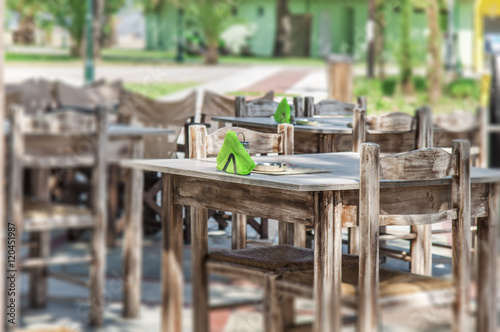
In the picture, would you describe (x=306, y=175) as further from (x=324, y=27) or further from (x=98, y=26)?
(x=98, y=26)

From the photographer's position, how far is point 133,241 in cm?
361

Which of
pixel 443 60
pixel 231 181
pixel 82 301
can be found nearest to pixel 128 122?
pixel 82 301

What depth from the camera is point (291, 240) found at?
265 cm

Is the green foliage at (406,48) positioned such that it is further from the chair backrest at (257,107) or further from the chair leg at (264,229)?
the chair leg at (264,229)

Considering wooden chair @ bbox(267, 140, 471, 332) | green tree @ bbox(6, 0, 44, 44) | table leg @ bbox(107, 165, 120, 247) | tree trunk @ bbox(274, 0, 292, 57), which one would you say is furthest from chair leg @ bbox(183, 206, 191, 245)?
green tree @ bbox(6, 0, 44, 44)

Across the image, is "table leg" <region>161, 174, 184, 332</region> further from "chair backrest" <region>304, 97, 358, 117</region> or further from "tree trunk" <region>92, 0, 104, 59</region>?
"tree trunk" <region>92, 0, 104, 59</region>

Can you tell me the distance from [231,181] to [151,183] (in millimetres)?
1262

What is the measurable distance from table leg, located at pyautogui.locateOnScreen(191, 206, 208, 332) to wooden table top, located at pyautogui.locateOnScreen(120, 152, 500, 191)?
0.16 m

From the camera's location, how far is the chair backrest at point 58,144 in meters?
3.36

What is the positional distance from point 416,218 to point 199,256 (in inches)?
26.5

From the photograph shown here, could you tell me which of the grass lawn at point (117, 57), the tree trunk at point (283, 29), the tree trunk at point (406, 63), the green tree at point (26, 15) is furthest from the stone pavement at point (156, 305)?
the green tree at point (26, 15)

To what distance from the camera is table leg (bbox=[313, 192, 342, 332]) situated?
1954 mm

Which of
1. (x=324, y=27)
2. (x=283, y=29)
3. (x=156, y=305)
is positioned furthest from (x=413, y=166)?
(x=324, y=27)

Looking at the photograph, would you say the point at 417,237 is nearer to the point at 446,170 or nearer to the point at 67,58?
the point at 446,170
